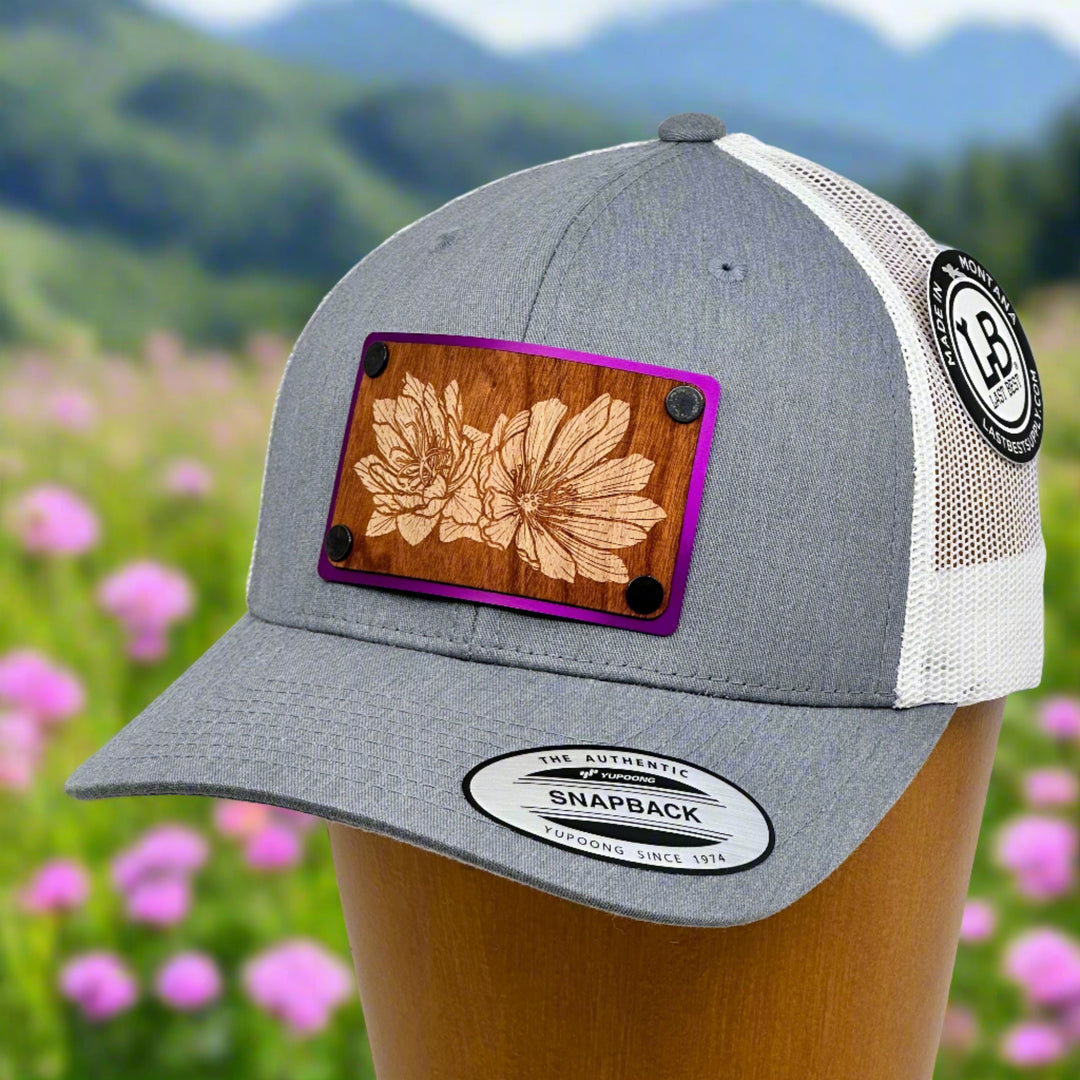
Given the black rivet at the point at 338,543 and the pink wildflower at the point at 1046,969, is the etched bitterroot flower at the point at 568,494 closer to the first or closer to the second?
the black rivet at the point at 338,543

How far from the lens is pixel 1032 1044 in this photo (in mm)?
1780

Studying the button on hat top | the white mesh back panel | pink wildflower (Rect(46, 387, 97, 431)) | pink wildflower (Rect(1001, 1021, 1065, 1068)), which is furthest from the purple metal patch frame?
pink wildflower (Rect(46, 387, 97, 431))

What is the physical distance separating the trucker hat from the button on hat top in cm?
14

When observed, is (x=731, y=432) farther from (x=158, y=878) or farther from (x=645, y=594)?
(x=158, y=878)

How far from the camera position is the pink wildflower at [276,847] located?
2.04 m

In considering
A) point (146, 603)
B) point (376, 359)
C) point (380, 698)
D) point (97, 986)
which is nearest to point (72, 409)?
point (146, 603)

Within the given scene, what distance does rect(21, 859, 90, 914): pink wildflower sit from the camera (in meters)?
2.03

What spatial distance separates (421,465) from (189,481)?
1363 mm

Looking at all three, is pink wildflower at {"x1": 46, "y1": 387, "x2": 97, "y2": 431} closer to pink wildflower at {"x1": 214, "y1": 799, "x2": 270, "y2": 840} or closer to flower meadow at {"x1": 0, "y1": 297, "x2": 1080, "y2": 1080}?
flower meadow at {"x1": 0, "y1": 297, "x2": 1080, "y2": 1080}

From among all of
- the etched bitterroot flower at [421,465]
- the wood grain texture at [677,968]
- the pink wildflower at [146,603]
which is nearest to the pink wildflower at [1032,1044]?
the wood grain texture at [677,968]

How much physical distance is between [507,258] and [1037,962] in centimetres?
116

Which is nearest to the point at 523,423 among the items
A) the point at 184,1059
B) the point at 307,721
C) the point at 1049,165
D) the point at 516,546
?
the point at 516,546

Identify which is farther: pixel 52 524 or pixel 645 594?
pixel 52 524

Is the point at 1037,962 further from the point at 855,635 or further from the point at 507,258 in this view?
the point at 507,258
